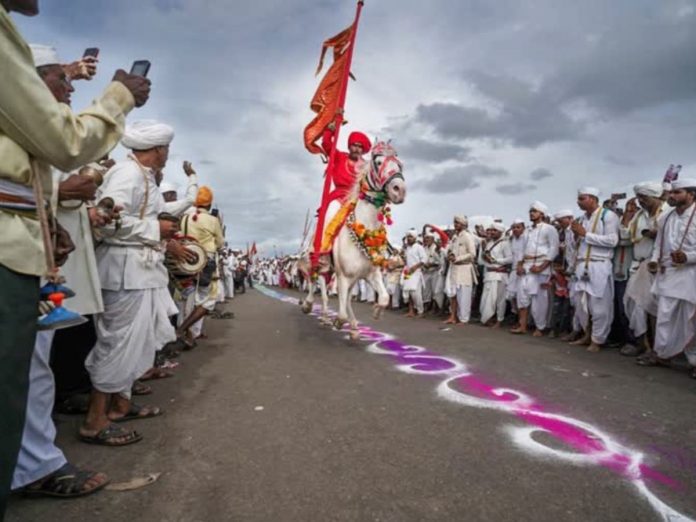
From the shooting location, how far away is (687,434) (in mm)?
3236

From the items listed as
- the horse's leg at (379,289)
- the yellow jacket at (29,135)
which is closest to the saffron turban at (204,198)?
the horse's leg at (379,289)

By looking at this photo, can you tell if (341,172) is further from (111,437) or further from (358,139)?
(111,437)

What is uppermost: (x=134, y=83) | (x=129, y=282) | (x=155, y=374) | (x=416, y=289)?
(x=134, y=83)

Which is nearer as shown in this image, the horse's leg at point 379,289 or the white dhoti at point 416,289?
the horse's leg at point 379,289

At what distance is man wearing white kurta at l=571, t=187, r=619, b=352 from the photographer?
711cm

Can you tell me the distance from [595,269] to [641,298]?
1.08 m

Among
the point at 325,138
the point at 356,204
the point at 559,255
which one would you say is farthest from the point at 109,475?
the point at 559,255

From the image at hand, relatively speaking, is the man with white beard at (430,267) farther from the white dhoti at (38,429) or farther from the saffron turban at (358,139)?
the white dhoti at (38,429)

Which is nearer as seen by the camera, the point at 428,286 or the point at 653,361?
the point at 653,361

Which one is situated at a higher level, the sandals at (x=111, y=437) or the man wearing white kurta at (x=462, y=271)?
the man wearing white kurta at (x=462, y=271)

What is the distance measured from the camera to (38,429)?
7.68 ft

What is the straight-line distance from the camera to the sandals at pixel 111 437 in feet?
9.77

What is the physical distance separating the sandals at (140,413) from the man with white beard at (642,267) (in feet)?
20.0

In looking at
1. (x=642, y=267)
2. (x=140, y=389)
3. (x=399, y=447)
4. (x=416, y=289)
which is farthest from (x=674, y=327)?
(x=416, y=289)
